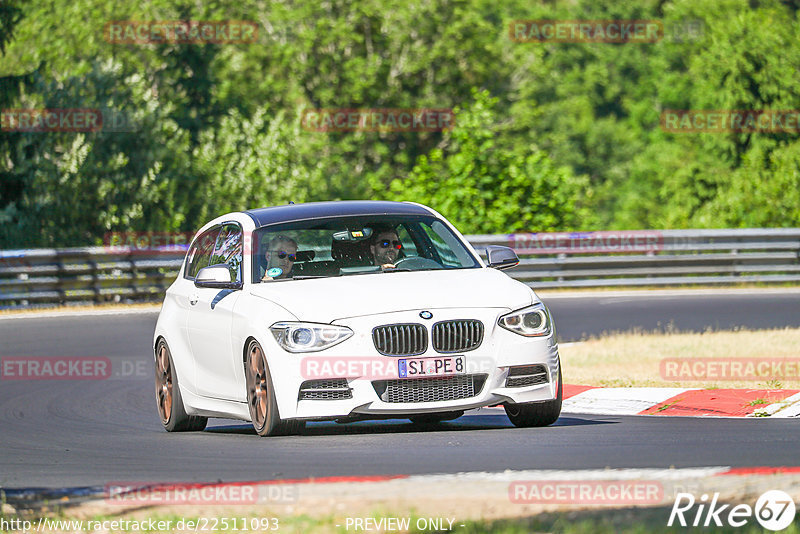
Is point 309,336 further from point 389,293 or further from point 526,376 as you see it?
point 526,376

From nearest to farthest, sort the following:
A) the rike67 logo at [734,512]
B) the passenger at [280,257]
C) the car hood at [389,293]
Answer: the rike67 logo at [734,512], the car hood at [389,293], the passenger at [280,257]

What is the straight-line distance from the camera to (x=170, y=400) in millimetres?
11641

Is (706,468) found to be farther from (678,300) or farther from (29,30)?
(29,30)

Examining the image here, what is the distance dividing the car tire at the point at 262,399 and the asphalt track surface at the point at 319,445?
9 centimetres

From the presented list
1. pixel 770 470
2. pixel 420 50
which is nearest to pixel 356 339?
pixel 770 470

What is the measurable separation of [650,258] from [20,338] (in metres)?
12.5

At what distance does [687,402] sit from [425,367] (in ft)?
10.2

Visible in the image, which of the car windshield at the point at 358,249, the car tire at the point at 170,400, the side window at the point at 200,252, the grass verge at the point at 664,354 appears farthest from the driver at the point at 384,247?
the grass verge at the point at 664,354

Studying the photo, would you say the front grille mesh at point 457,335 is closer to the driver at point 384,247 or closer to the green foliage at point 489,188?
the driver at point 384,247

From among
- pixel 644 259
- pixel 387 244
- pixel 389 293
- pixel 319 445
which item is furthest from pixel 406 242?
pixel 644 259

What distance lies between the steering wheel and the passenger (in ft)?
2.45

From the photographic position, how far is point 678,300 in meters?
25.2

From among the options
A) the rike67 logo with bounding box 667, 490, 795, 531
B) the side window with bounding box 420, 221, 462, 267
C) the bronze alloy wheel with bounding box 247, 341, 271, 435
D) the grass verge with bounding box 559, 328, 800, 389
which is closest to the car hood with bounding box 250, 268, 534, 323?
the bronze alloy wheel with bounding box 247, 341, 271, 435

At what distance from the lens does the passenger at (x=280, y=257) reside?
1050 cm
